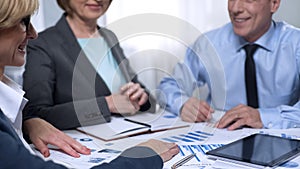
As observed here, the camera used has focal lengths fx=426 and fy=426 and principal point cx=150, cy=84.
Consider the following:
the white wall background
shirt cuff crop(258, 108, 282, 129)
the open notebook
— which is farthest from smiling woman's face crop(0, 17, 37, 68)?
the white wall background

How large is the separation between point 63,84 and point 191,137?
0.58 metres

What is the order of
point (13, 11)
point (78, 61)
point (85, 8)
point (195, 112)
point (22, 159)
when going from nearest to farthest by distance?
point (22, 159), point (13, 11), point (195, 112), point (78, 61), point (85, 8)

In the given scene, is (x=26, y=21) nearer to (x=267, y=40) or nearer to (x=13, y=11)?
(x=13, y=11)

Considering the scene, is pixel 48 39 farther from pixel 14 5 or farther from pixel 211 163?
pixel 211 163

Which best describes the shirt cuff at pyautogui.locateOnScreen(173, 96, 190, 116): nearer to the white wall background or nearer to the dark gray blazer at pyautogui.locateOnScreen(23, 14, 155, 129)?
the dark gray blazer at pyautogui.locateOnScreen(23, 14, 155, 129)

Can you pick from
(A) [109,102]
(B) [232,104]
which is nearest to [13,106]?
(A) [109,102]

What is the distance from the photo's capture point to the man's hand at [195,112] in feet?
4.84

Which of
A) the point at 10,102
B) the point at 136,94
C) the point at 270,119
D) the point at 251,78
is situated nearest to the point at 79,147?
the point at 10,102

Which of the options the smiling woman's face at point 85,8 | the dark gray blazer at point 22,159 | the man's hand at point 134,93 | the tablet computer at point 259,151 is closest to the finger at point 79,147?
the dark gray blazer at point 22,159

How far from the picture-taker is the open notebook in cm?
131

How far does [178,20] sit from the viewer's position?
2.02 meters

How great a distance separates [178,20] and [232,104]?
0.48 meters

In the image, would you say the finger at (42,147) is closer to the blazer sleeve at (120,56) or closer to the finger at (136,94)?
the finger at (136,94)

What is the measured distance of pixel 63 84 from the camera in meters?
1.61
